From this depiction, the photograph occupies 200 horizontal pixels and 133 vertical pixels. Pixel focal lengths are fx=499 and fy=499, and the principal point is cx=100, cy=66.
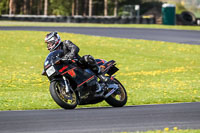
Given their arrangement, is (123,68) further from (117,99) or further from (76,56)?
(76,56)

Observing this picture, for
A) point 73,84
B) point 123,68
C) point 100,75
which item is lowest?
point 123,68

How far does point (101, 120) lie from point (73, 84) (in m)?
1.59

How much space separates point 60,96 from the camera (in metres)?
9.45

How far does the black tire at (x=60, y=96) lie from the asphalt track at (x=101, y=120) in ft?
0.45

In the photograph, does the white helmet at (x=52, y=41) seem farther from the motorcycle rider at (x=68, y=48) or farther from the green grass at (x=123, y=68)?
the green grass at (x=123, y=68)

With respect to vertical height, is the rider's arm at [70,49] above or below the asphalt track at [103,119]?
above

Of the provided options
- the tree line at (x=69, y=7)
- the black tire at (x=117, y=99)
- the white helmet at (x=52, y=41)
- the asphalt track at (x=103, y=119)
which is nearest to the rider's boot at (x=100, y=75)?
the black tire at (x=117, y=99)

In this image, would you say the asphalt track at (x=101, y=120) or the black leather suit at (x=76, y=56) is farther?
the black leather suit at (x=76, y=56)

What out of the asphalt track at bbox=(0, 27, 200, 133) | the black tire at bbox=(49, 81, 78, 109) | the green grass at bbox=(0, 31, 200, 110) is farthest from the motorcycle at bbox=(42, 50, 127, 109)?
the green grass at bbox=(0, 31, 200, 110)

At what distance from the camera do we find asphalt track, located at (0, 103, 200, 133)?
7641 millimetres

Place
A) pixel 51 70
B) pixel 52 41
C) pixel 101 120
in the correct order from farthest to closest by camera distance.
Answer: pixel 52 41 → pixel 51 70 → pixel 101 120

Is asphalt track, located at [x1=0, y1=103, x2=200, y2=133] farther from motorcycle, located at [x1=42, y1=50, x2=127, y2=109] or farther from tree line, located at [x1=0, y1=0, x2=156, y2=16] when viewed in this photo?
tree line, located at [x1=0, y1=0, x2=156, y2=16]

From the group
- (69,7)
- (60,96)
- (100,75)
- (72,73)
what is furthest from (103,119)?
(69,7)

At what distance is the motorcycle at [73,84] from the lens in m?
9.40
